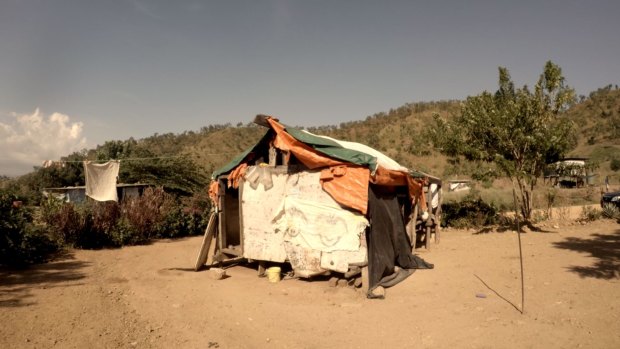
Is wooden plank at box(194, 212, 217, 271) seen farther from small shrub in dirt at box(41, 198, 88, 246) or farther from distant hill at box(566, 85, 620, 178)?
distant hill at box(566, 85, 620, 178)

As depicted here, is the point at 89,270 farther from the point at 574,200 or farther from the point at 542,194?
the point at 574,200

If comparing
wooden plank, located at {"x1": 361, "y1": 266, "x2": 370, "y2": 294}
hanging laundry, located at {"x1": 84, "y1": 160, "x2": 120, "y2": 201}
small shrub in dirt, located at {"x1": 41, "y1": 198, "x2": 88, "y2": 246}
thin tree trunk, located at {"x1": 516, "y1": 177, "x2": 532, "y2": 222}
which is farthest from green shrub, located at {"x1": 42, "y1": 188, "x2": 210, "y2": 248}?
thin tree trunk, located at {"x1": 516, "y1": 177, "x2": 532, "y2": 222}

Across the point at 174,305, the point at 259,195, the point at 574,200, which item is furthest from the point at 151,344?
the point at 574,200

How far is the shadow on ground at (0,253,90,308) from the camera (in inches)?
267

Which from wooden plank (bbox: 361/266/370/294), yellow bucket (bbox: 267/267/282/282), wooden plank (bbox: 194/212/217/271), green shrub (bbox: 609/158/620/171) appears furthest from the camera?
green shrub (bbox: 609/158/620/171)

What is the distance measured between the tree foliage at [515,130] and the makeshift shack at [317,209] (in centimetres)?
465

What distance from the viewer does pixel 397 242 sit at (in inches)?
344

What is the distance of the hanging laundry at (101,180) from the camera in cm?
1342

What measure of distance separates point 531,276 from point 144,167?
15.5 meters

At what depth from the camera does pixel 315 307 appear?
6621mm

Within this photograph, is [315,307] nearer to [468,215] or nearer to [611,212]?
[468,215]

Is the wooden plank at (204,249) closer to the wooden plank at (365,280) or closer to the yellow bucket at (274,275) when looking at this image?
the yellow bucket at (274,275)

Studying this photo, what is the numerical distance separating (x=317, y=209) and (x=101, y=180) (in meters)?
9.56

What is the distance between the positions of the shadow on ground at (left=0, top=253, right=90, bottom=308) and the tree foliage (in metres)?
11.6
